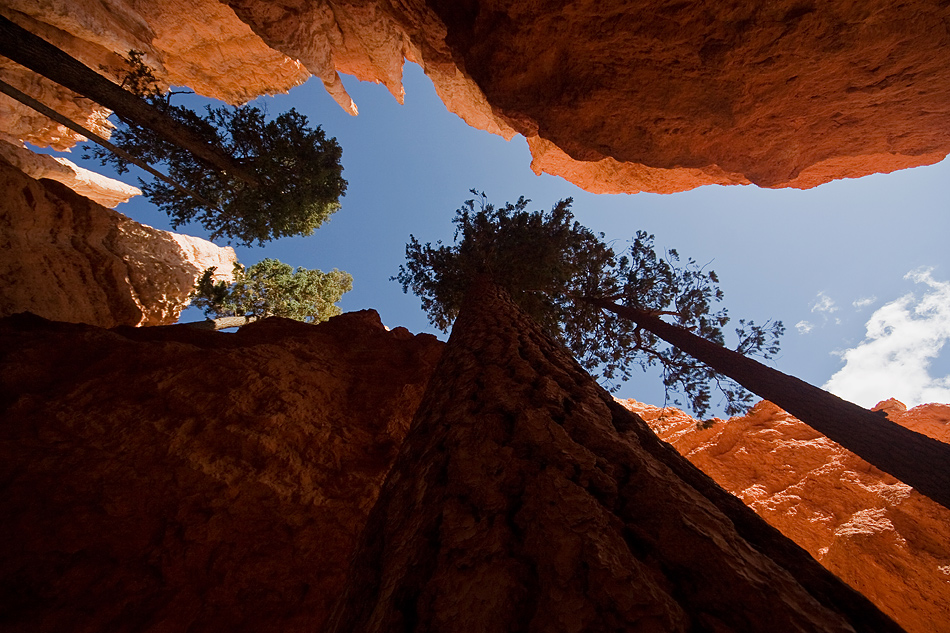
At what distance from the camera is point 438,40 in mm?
7875

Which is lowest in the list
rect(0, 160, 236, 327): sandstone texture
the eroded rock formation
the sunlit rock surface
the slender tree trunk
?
rect(0, 160, 236, 327): sandstone texture

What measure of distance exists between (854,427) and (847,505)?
25.3 ft

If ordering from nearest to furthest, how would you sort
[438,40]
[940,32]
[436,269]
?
1. [940,32]
2. [438,40]
3. [436,269]

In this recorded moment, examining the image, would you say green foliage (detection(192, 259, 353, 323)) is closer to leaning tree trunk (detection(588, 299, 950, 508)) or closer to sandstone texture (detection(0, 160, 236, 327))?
sandstone texture (detection(0, 160, 236, 327))

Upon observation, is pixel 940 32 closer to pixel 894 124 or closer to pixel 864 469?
pixel 894 124

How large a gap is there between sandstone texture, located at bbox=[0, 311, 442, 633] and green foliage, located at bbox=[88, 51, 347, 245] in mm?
5410

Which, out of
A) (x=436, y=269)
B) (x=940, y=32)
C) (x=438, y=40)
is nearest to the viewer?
(x=940, y=32)

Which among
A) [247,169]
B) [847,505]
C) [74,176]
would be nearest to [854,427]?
[847,505]

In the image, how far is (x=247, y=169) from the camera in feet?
30.6

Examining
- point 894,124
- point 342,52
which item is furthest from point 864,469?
point 342,52

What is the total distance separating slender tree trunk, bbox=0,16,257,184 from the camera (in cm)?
679

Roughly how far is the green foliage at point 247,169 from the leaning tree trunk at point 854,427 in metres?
10.6

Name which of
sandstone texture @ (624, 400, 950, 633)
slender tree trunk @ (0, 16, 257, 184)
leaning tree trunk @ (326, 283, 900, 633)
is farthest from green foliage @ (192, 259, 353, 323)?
sandstone texture @ (624, 400, 950, 633)

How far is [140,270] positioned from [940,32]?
15.9 m
